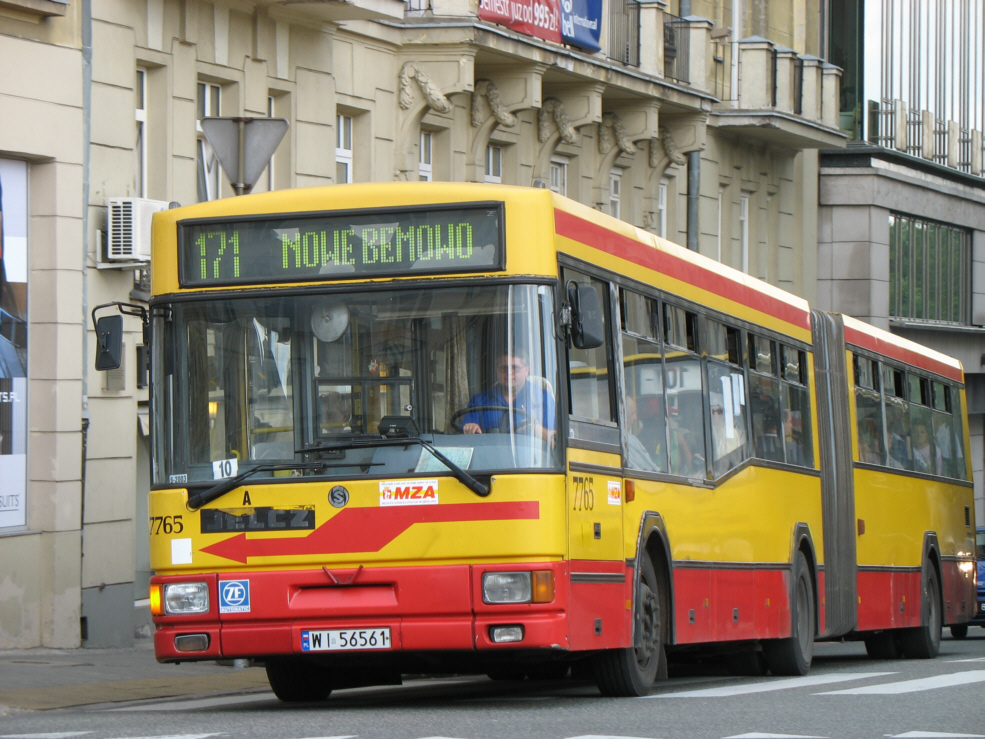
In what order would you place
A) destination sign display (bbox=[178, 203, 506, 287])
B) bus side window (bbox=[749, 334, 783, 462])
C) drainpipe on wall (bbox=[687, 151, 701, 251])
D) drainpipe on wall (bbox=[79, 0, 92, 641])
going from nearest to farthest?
destination sign display (bbox=[178, 203, 506, 287]) → bus side window (bbox=[749, 334, 783, 462]) → drainpipe on wall (bbox=[79, 0, 92, 641]) → drainpipe on wall (bbox=[687, 151, 701, 251])

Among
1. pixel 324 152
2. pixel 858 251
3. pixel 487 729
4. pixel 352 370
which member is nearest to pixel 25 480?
pixel 324 152

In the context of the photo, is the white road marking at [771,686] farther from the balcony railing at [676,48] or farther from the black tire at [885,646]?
the balcony railing at [676,48]

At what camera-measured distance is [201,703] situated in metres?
13.2

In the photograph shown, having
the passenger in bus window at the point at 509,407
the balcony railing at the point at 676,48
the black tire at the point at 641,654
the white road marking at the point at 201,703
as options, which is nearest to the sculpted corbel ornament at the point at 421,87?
the balcony railing at the point at 676,48

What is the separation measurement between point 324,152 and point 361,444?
12.0 m

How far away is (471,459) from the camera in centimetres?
1043

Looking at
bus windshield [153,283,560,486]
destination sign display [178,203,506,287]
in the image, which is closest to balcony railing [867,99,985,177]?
destination sign display [178,203,506,287]

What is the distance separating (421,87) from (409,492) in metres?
13.8

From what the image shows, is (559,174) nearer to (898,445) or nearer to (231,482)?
(898,445)

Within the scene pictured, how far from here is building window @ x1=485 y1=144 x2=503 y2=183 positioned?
2658 cm

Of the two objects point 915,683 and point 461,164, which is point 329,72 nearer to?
point 461,164

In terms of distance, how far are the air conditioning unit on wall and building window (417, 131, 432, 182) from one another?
6771 mm

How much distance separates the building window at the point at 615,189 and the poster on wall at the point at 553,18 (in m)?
3.78

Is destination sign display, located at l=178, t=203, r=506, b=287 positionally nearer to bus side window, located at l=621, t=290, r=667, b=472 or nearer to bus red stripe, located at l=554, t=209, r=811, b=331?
bus red stripe, located at l=554, t=209, r=811, b=331
